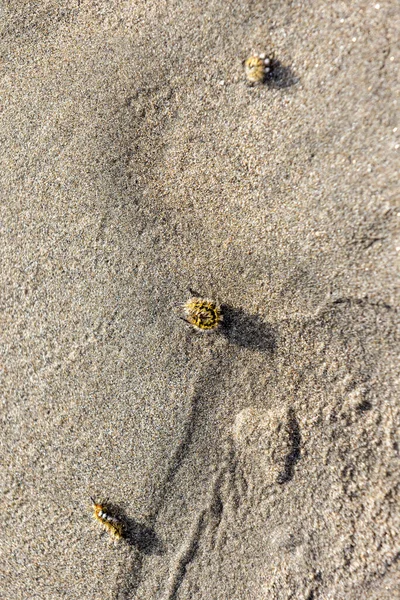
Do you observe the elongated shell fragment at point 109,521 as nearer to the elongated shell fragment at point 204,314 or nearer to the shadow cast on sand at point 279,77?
the elongated shell fragment at point 204,314

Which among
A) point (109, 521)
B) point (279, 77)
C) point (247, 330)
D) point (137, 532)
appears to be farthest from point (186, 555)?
point (279, 77)

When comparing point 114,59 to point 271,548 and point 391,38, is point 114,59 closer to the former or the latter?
point 391,38

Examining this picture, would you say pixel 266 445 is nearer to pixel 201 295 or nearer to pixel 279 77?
pixel 201 295

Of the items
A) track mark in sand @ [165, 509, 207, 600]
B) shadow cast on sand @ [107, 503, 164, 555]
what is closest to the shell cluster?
track mark in sand @ [165, 509, 207, 600]

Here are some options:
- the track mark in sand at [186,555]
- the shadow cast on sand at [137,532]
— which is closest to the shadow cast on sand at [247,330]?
the track mark in sand at [186,555]

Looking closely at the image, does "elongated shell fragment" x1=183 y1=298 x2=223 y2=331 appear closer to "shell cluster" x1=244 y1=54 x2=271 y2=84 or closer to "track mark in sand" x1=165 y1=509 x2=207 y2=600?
"track mark in sand" x1=165 y1=509 x2=207 y2=600

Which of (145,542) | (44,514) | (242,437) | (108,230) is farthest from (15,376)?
(242,437)
